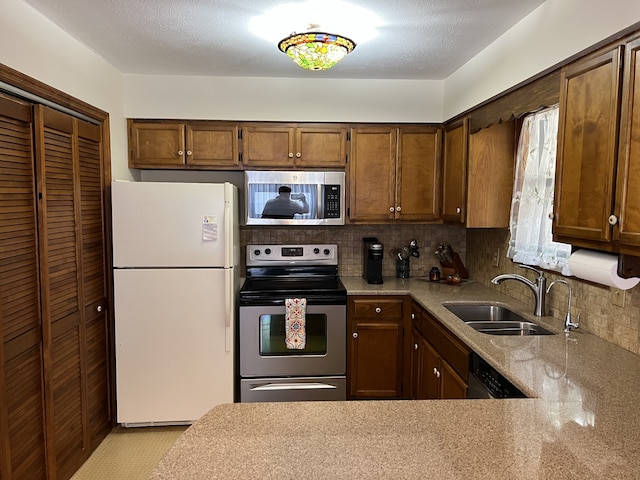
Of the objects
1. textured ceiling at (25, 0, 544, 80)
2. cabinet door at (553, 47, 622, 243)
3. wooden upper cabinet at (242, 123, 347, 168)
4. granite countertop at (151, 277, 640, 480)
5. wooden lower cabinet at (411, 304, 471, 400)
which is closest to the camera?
granite countertop at (151, 277, 640, 480)

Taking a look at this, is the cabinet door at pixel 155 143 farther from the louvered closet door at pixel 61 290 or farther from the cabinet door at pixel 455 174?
the cabinet door at pixel 455 174

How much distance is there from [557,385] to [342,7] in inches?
69.6

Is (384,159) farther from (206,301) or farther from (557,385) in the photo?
(557,385)

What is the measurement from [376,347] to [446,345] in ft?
2.82

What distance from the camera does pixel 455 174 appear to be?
298cm

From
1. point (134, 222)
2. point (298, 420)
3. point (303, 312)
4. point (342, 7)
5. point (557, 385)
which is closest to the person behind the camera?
point (298, 420)

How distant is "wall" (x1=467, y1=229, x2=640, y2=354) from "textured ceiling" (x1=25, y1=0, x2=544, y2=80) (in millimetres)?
1307

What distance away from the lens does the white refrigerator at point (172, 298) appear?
8.86 ft

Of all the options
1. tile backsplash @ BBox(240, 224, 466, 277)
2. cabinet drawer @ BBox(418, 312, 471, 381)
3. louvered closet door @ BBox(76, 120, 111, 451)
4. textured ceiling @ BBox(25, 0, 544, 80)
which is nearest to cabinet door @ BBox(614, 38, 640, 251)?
textured ceiling @ BBox(25, 0, 544, 80)

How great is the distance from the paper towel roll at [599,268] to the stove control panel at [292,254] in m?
2.04

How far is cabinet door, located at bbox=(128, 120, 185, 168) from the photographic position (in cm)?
308

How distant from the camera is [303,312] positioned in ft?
9.67

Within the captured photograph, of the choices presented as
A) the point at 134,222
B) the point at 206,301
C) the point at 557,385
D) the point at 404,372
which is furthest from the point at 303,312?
the point at 557,385

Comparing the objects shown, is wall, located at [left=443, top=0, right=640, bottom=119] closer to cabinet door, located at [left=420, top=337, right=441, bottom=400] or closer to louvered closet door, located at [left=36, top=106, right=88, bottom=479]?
cabinet door, located at [left=420, top=337, right=441, bottom=400]
